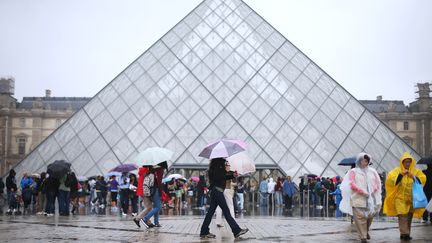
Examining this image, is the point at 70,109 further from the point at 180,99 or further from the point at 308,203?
the point at 308,203

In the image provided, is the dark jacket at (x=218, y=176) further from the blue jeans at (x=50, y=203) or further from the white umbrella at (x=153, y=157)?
the blue jeans at (x=50, y=203)

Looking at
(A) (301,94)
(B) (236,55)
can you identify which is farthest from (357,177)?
(B) (236,55)

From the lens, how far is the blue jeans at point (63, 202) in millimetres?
14586

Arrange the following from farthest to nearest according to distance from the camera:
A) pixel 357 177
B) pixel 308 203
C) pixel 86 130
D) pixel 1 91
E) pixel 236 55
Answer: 1. pixel 1 91
2. pixel 236 55
3. pixel 86 130
4. pixel 308 203
5. pixel 357 177

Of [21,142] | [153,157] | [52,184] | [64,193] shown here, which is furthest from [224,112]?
[21,142]

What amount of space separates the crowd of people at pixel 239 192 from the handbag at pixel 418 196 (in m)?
0.05

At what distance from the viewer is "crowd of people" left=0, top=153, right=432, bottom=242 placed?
7949mm

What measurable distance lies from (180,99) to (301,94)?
4.28 meters

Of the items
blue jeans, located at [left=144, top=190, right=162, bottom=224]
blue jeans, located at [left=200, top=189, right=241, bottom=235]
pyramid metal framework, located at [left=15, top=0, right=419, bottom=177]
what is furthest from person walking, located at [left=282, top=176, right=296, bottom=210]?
blue jeans, located at [left=200, top=189, right=241, bottom=235]

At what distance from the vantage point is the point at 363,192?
25.6ft

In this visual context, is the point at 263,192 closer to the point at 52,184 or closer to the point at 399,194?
the point at 52,184

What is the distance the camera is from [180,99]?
22375mm

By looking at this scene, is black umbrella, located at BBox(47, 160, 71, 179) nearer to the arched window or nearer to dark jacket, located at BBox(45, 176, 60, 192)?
dark jacket, located at BBox(45, 176, 60, 192)

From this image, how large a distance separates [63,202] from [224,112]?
832cm
